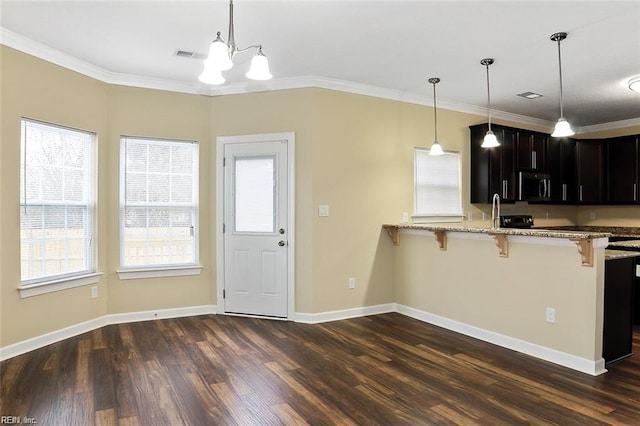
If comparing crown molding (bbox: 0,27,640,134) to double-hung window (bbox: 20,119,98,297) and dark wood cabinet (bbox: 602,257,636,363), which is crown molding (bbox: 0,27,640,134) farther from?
dark wood cabinet (bbox: 602,257,636,363)

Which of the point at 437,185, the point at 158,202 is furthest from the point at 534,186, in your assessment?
the point at 158,202

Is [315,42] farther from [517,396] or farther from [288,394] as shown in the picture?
[517,396]

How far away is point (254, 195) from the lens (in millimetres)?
4676

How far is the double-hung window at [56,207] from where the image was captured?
3652 mm

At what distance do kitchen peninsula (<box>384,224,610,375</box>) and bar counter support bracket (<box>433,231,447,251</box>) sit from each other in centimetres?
1

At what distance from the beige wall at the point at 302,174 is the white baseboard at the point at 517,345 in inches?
25.3

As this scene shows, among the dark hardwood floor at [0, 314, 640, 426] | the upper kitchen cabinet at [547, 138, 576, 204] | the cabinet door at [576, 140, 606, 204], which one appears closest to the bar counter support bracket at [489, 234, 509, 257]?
the dark hardwood floor at [0, 314, 640, 426]

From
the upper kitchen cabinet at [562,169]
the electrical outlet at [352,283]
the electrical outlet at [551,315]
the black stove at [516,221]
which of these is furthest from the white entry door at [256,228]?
the upper kitchen cabinet at [562,169]

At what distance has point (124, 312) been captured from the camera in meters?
4.48

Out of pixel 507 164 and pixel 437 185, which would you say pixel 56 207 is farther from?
pixel 507 164

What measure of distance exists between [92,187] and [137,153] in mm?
598

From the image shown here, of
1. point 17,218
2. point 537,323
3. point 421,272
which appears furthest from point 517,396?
point 17,218

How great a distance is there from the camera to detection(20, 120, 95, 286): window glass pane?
366 cm

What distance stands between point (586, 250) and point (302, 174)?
8.96ft
